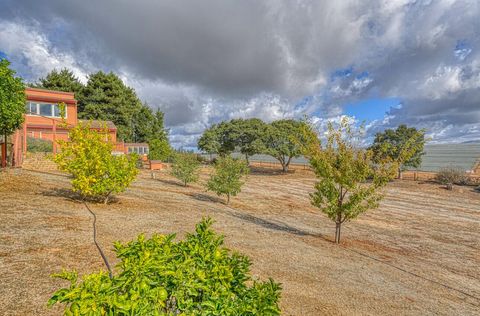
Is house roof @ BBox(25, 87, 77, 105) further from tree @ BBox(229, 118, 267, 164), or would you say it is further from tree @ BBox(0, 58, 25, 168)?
tree @ BBox(229, 118, 267, 164)

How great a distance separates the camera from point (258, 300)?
237cm

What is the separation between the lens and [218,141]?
5622cm

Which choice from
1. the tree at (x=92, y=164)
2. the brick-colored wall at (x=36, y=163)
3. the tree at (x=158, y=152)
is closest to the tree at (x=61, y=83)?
the tree at (x=158, y=152)

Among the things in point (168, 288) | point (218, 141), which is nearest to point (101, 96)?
point (218, 141)

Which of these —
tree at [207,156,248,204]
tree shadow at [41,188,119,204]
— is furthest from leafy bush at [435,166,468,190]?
tree shadow at [41,188,119,204]

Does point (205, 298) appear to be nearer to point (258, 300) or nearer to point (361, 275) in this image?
point (258, 300)

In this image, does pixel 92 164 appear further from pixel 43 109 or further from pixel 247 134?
pixel 247 134

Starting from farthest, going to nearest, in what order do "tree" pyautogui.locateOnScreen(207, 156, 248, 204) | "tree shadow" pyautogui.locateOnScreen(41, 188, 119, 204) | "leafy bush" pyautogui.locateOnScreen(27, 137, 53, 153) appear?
"leafy bush" pyautogui.locateOnScreen(27, 137, 53, 153) < "tree" pyautogui.locateOnScreen(207, 156, 248, 204) < "tree shadow" pyautogui.locateOnScreen(41, 188, 119, 204)

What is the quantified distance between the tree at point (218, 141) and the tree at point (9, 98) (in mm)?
40994

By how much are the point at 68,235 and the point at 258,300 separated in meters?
6.60

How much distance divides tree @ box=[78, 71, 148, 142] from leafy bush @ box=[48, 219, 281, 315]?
53087 mm

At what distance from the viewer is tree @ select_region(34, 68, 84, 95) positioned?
49.2 metres

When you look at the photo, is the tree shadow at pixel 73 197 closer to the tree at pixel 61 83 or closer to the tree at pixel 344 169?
the tree at pixel 344 169

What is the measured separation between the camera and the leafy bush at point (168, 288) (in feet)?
6.50
